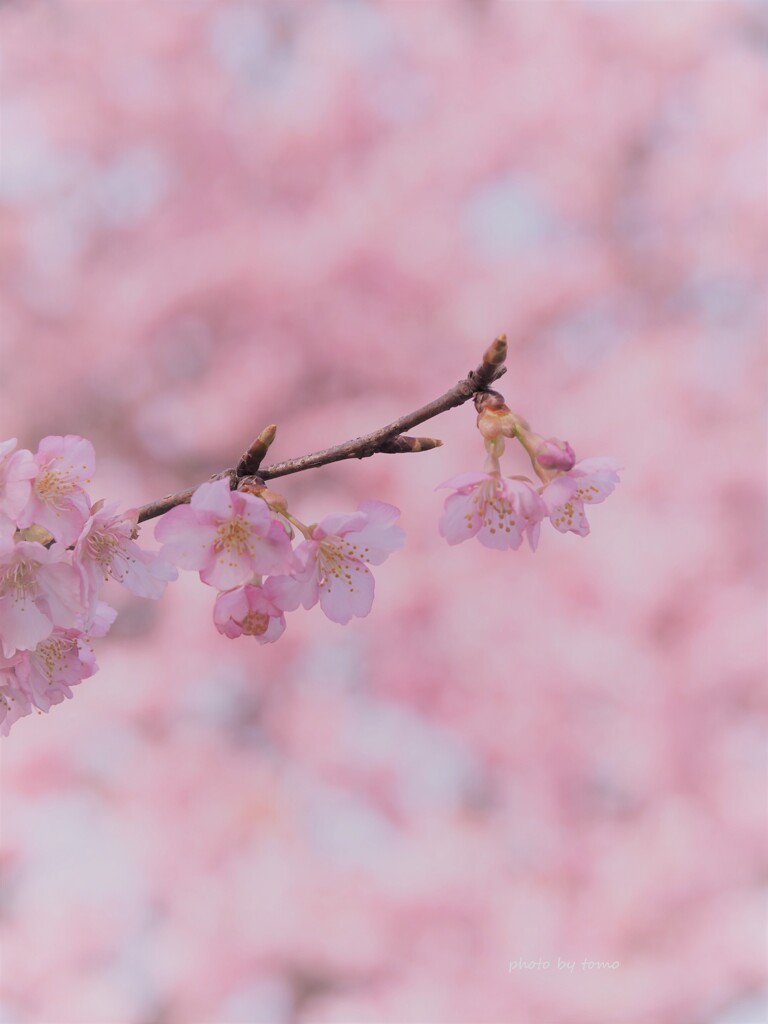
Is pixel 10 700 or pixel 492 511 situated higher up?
pixel 492 511

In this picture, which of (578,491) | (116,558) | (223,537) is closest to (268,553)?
(223,537)

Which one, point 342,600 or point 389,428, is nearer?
point 389,428

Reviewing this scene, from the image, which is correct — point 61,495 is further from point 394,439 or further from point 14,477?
point 394,439

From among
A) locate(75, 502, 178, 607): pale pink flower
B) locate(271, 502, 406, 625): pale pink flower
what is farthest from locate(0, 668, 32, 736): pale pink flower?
locate(271, 502, 406, 625): pale pink flower

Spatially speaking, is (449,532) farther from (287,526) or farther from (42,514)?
(42,514)

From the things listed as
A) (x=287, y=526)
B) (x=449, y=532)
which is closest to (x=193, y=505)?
(x=287, y=526)
